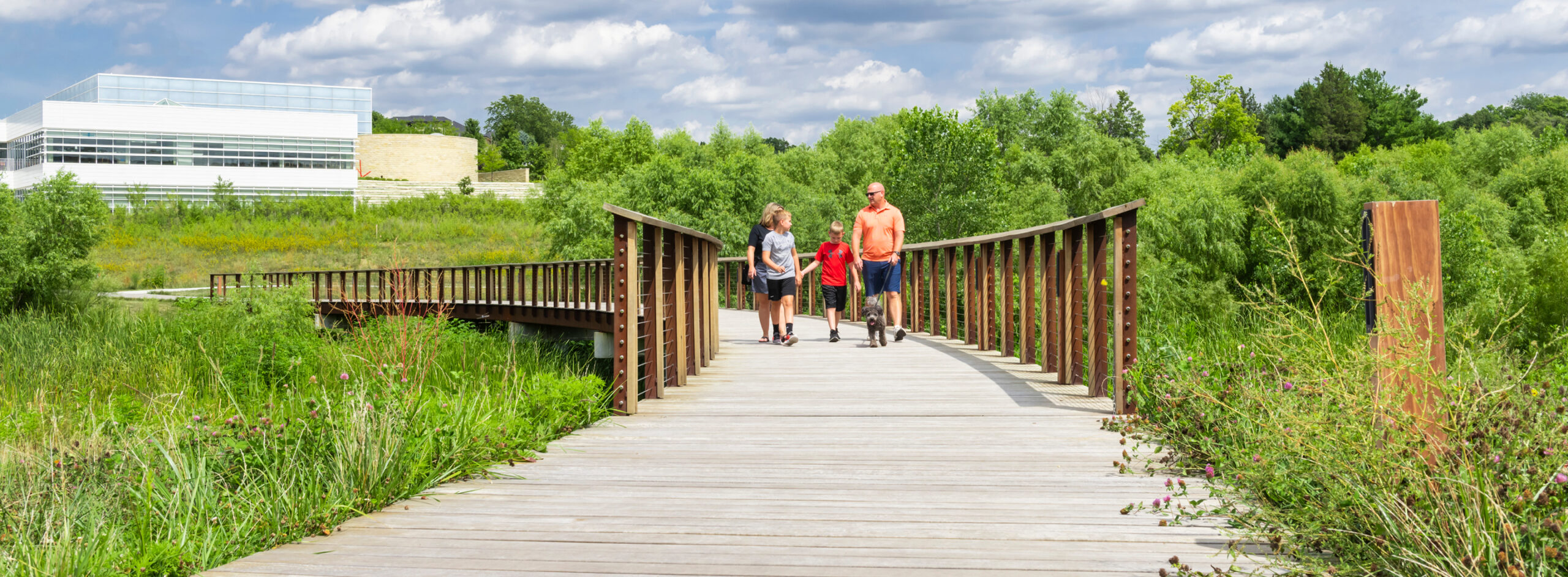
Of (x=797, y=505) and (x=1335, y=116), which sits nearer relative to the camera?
(x=797, y=505)

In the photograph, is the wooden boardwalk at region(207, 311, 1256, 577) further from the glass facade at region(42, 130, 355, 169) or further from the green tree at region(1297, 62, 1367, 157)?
the green tree at region(1297, 62, 1367, 157)

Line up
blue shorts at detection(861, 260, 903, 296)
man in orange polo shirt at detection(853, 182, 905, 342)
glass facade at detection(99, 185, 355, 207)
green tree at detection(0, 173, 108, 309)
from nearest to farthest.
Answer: man in orange polo shirt at detection(853, 182, 905, 342)
blue shorts at detection(861, 260, 903, 296)
green tree at detection(0, 173, 108, 309)
glass facade at detection(99, 185, 355, 207)

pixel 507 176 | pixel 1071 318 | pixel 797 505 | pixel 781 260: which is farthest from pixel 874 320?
pixel 507 176

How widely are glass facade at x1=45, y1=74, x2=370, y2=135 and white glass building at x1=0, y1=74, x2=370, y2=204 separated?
0.05 metres

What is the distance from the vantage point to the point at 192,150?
2347 inches

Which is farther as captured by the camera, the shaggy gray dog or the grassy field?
the grassy field

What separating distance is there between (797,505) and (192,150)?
65.1 m

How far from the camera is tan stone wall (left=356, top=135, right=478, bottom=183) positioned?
7350 centimetres

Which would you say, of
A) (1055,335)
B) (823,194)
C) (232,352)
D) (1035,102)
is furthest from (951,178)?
(1055,335)

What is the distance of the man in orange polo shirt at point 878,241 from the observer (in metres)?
9.75

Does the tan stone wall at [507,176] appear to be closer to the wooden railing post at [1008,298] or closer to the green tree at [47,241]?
the green tree at [47,241]

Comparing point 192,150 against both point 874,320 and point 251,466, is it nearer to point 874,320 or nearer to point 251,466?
point 874,320

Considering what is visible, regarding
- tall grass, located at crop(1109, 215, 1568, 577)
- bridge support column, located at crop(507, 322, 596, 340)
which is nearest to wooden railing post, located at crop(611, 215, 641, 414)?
tall grass, located at crop(1109, 215, 1568, 577)

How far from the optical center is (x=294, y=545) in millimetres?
3385
